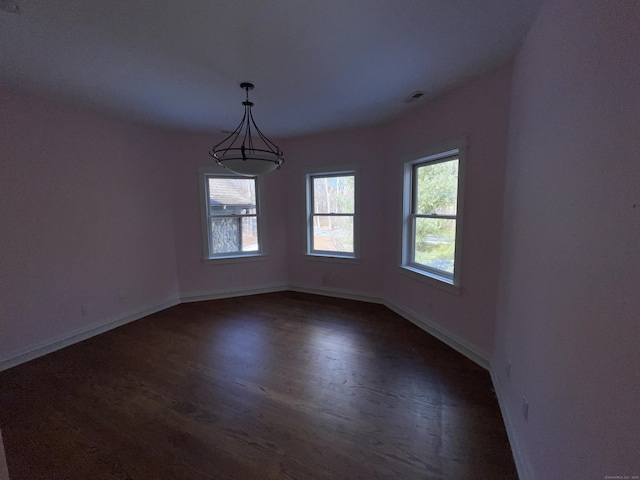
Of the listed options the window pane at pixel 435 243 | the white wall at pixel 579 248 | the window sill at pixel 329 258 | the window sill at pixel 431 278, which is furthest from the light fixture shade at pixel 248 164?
the window sill at pixel 329 258

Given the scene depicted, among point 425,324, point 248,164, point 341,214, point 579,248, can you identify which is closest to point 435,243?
point 425,324

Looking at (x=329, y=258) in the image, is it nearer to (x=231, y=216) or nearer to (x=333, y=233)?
(x=333, y=233)

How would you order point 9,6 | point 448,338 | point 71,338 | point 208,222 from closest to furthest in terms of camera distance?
point 9,6
point 448,338
point 71,338
point 208,222

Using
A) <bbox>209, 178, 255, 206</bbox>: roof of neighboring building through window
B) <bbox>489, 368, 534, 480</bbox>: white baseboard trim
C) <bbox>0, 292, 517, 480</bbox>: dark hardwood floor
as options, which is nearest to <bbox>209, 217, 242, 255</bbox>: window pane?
<bbox>209, 178, 255, 206</bbox>: roof of neighboring building through window

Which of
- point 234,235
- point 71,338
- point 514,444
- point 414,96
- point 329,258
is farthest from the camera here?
point 234,235

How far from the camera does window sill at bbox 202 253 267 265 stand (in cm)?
422

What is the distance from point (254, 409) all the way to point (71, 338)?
2.49m

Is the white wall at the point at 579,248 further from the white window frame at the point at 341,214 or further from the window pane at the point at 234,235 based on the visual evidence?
the window pane at the point at 234,235

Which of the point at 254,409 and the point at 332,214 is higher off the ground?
the point at 332,214

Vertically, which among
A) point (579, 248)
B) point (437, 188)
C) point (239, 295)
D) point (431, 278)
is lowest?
point (239, 295)

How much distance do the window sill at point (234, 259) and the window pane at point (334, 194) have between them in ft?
4.03

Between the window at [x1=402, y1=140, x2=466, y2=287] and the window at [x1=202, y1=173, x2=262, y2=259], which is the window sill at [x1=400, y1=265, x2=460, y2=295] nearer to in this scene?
the window at [x1=402, y1=140, x2=466, y2=287]

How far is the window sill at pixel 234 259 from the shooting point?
4220 mm

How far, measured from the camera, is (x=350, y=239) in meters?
4.21
